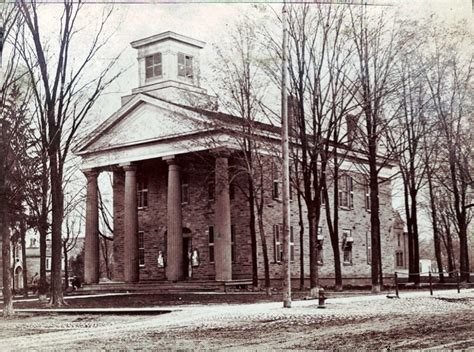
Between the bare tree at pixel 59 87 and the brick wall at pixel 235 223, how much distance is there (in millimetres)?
1918

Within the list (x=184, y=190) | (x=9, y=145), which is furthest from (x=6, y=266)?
(x=184, y=190)

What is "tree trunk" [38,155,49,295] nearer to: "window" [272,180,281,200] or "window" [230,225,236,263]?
"window" [272,180,281,200]

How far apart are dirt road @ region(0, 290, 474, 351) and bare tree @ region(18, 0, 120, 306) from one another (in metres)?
1.76

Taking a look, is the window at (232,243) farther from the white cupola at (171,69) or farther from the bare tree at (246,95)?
the white cupola at (171,69)

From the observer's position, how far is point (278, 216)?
66.0 feet

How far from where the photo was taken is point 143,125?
13.9m

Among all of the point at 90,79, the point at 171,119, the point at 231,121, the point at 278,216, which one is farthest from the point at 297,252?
the point at 90,79

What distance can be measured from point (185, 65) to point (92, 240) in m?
3.26

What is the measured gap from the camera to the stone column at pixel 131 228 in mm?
13945

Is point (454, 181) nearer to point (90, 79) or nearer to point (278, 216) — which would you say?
point (90, 79)

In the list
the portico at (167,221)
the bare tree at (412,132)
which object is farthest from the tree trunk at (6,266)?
the bare tree at (412,132)

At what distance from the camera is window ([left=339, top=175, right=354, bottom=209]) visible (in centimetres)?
2048

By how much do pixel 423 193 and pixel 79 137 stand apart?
6072mm

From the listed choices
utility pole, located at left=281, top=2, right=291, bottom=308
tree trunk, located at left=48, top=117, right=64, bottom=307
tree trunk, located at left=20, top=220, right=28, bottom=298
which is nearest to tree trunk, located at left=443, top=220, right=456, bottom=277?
utility pole, located at left=281, top=2, right=291, bottom=308
